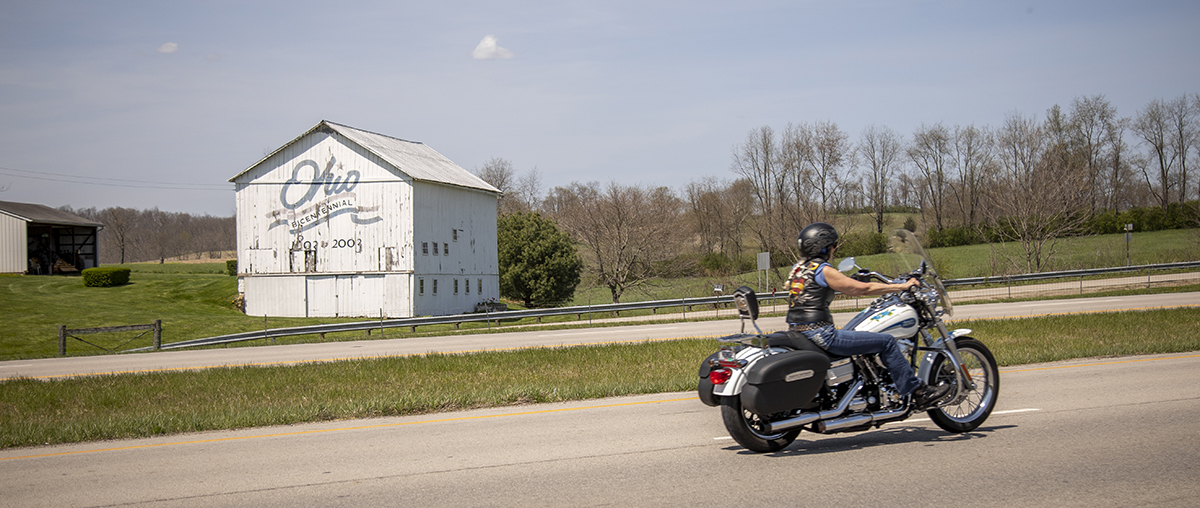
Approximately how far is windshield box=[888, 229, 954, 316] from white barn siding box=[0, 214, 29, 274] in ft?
217

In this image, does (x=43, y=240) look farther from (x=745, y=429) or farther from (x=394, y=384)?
(x=745, y=429)

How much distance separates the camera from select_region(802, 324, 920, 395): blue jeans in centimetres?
628

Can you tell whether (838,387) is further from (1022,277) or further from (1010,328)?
(1022,277)

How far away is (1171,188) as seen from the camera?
72.8m

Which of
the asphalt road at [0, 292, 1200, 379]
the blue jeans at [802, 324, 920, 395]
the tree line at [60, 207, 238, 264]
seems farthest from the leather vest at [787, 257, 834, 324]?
the tree line at [60, 207, 238, 264]

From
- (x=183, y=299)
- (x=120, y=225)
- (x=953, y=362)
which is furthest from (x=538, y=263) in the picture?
(x=120, y=225)

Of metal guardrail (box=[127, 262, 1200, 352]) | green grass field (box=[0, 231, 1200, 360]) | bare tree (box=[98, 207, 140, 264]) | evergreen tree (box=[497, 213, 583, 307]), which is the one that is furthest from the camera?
bare tree (box=[98, 207, 140, 264])

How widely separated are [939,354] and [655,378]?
17.7ft

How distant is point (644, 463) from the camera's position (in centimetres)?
625

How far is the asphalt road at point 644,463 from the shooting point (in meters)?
5.23

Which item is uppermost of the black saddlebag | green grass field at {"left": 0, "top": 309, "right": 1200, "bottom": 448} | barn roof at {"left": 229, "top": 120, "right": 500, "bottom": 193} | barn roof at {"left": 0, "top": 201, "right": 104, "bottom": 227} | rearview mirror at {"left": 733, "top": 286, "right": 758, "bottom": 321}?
barn roof at {"left": 229, "top": 120, "right": 500, "bottom": 193}

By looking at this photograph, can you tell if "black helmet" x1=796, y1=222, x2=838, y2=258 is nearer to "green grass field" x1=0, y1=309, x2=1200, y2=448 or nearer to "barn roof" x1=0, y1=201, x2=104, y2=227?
"green grass field" x1=0, y1=309, x2=1200, y2=448

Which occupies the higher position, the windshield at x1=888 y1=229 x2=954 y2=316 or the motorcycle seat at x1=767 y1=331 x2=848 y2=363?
the windshield at x1=888 y1=229 x2=954 y2=316

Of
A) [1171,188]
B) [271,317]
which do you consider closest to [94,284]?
[271,317]
